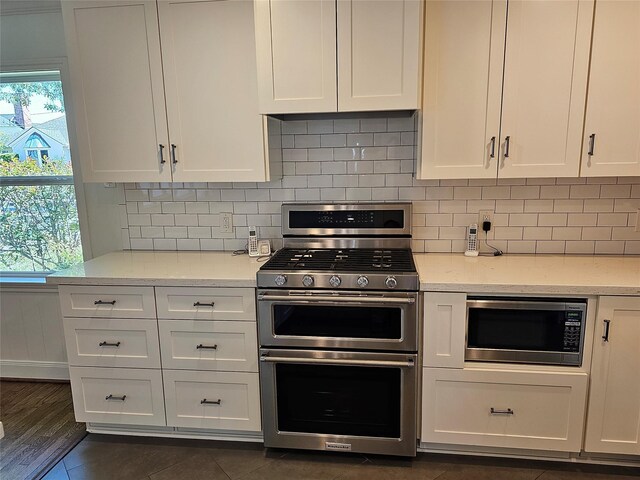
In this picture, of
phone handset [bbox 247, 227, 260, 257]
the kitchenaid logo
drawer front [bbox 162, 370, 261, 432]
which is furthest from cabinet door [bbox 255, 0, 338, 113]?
the kitchenaid logo

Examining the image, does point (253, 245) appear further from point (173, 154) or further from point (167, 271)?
point (173, 154)

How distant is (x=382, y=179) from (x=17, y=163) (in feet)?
8.18

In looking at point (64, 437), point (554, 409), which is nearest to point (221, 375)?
point (64, 437)

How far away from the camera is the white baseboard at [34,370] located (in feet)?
9.96

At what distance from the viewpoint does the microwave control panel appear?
1946 mm

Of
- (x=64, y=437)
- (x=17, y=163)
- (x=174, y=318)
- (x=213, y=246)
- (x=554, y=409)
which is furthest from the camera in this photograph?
(x=17, y=163)

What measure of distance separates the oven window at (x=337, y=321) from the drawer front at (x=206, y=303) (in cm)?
15

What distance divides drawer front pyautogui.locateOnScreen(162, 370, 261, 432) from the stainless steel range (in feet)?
0.28

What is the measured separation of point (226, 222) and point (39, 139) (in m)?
1.43

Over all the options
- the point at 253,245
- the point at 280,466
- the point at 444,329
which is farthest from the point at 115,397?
the point at 444,329

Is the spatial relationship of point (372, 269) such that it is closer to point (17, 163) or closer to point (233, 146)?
point (233, 146)

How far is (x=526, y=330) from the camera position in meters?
2.02

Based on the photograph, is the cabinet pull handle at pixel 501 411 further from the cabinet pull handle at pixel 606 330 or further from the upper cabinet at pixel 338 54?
the upper cabinet at pixel 338 54

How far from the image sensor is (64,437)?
2436mm
